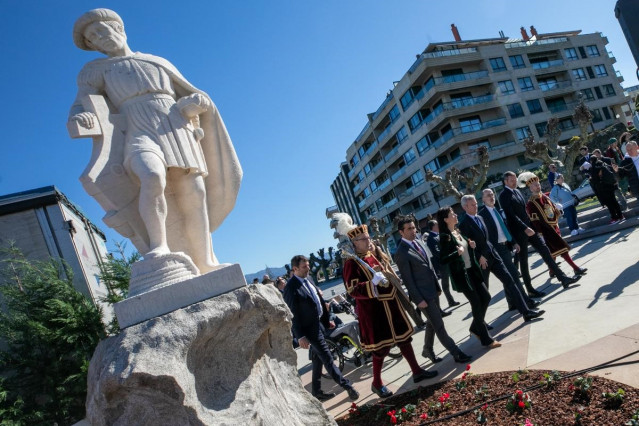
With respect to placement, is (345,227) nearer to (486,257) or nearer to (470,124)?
(486,257)

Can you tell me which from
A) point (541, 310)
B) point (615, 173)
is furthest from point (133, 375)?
point (615, 173)

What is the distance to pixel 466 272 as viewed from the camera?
5.36 m

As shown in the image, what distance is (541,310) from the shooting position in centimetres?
555

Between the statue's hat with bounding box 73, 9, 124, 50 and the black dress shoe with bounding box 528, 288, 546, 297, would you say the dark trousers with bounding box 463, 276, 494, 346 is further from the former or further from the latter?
the statue's hat with bounding box 73, 9, 124, 50

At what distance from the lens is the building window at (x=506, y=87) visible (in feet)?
146

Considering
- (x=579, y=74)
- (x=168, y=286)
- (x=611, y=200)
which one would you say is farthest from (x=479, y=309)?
(x=579, y=74)

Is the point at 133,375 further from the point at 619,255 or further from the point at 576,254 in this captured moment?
the point at 576,254

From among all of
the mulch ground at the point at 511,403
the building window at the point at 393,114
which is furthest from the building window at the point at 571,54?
the mulch ground at the point at 511,403

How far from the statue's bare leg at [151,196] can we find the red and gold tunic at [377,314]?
235 centimetres

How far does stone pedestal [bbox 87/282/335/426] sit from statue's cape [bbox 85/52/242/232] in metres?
1.20

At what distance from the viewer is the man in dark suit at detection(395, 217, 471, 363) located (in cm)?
494

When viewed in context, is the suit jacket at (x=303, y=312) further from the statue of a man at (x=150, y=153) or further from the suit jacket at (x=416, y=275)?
the statue of a man at (x=150, y=153)

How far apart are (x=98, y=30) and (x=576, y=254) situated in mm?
9411

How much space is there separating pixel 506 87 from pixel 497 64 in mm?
2829
